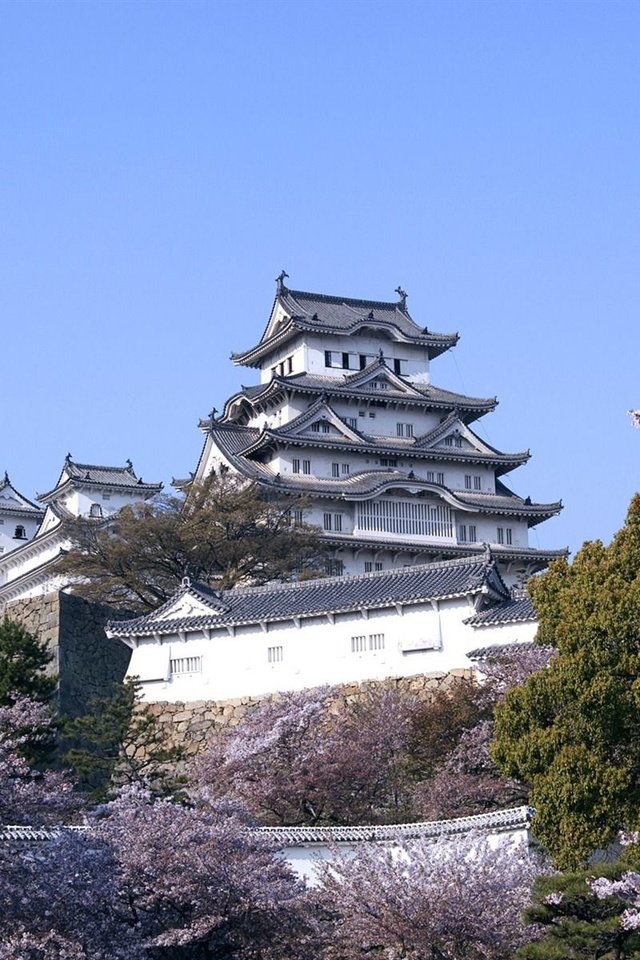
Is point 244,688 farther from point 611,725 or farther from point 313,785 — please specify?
point 611,725

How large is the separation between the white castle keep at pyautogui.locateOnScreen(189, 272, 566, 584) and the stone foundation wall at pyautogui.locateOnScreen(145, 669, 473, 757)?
1323 centimetres

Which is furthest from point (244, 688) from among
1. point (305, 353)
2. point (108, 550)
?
point (305, 353)

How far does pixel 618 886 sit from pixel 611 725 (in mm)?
2580

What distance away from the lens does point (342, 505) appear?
48.2 metres

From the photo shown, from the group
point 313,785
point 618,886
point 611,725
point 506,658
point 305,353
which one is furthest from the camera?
point 305,353

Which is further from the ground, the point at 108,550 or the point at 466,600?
the point at 108,550

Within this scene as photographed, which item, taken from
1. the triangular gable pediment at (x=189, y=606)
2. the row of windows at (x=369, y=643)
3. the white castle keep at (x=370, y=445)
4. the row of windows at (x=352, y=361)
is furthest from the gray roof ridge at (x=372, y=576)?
the row of windows at (x=352, y=361)

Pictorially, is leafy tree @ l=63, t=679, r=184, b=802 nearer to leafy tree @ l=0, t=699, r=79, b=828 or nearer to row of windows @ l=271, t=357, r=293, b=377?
leafy tree @ l=0, t=699, r=79, b=828

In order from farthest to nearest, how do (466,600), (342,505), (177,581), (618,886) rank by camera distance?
(342,505)
(177,581)
(466,600)
(618,886)

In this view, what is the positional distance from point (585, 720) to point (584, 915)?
257 cm

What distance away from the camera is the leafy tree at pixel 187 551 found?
1598 inches

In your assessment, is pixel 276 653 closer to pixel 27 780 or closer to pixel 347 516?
pixel 27 780

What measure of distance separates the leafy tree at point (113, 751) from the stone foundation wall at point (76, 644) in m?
2.93

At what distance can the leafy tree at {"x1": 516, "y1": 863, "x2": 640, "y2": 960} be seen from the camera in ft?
58.3
